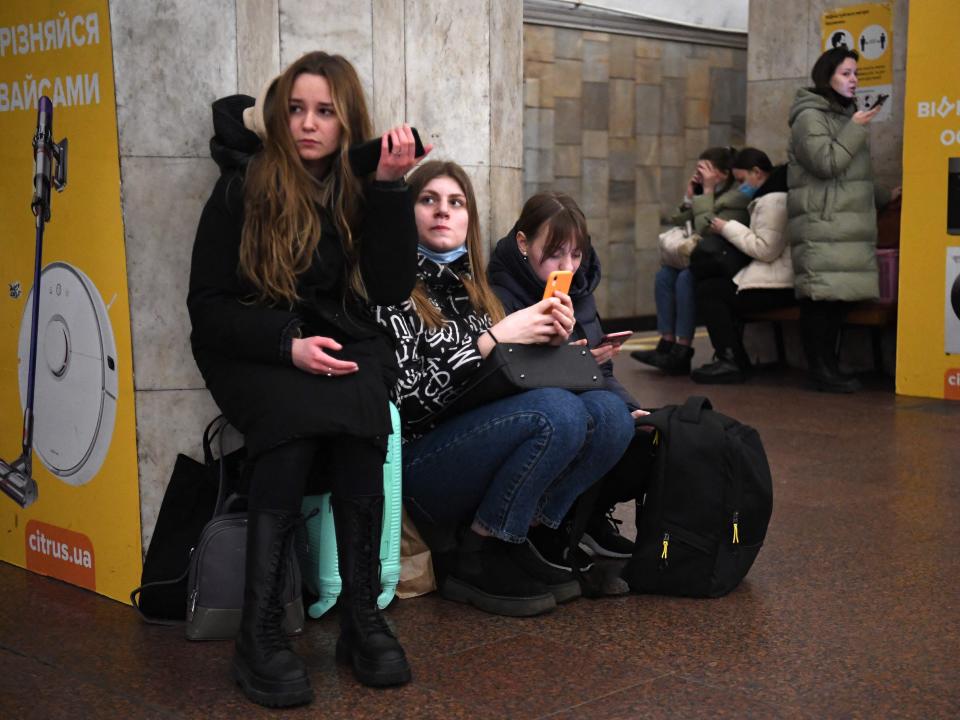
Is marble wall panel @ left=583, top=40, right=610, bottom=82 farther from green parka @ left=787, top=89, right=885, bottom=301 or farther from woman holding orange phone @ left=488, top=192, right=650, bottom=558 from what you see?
woman holding orange phone @ left=488, top=192, right=650, bottom=558

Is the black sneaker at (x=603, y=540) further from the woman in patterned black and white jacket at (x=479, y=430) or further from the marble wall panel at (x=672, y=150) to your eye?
the marble wall panel at (x=672, y=150)

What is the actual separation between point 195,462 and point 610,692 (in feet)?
4.26

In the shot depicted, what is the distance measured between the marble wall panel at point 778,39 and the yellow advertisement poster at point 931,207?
4.87ft

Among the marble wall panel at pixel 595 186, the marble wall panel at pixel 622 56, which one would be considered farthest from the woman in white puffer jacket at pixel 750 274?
the marble wall panel at pixel 622 56

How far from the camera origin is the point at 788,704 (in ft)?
9.96

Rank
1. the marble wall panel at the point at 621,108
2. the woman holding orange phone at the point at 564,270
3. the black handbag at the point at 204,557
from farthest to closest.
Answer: the marble wall panel at the point at 621,108 < the woman holding orange phone at the point at 564,270 < the black handbag at the point at 204,557

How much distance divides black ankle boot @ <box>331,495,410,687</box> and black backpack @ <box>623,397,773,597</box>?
36.7 inches

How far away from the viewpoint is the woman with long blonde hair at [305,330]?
10.3 feet

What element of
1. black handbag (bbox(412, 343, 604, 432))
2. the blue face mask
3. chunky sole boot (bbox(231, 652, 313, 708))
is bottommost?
chunky sole boot (bbox(231, 652, 313, 708))

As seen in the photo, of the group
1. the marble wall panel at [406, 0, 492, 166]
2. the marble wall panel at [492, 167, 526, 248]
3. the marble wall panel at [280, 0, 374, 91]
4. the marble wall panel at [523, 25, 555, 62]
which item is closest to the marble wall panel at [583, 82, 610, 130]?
the marble wall panel at [523, 25, 555, 62]

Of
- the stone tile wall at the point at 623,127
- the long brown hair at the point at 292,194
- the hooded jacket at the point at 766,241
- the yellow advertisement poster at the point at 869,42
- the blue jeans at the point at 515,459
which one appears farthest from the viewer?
the stone tile wall at the point at 623,127

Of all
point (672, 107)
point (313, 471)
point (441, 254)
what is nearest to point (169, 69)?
point (441, 254)

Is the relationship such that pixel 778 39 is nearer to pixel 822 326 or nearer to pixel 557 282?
pixel 822 326

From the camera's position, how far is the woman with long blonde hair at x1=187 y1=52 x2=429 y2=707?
3139 mm
